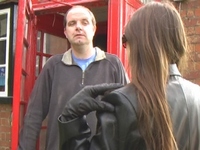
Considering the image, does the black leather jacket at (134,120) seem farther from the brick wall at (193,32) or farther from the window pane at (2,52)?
the window pane at (2,52)

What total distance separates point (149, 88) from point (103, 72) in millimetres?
1309

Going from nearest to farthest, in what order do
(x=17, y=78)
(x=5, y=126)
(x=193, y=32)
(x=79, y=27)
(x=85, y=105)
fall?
(x=85, y=105) < (x=79, y=27) < (x=17, y=78) < (x=193, y=32) < (x=5, y=126)

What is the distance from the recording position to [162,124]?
1180 mm

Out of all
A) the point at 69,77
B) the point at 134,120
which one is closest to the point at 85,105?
the point at 134,120

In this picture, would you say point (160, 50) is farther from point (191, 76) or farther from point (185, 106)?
point (191, 76)

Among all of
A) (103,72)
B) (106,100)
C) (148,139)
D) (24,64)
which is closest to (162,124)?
(148,139)

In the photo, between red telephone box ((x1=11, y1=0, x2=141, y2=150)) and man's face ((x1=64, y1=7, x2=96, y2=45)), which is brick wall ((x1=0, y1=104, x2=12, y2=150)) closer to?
red telephone box ((x1=11, y1=0, x2=141, y2=150))

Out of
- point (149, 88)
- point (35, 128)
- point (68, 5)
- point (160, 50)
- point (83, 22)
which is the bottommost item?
point (35, 128)

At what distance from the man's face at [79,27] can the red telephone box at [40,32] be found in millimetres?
303

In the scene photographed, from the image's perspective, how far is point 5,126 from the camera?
477 cm

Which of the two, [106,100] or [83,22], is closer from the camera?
[106,100]

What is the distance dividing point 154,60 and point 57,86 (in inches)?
55.4

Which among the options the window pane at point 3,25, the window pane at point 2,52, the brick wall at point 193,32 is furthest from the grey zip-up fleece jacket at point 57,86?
the window pane at point 3,25

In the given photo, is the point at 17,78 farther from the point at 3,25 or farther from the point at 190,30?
the point at 3,25
